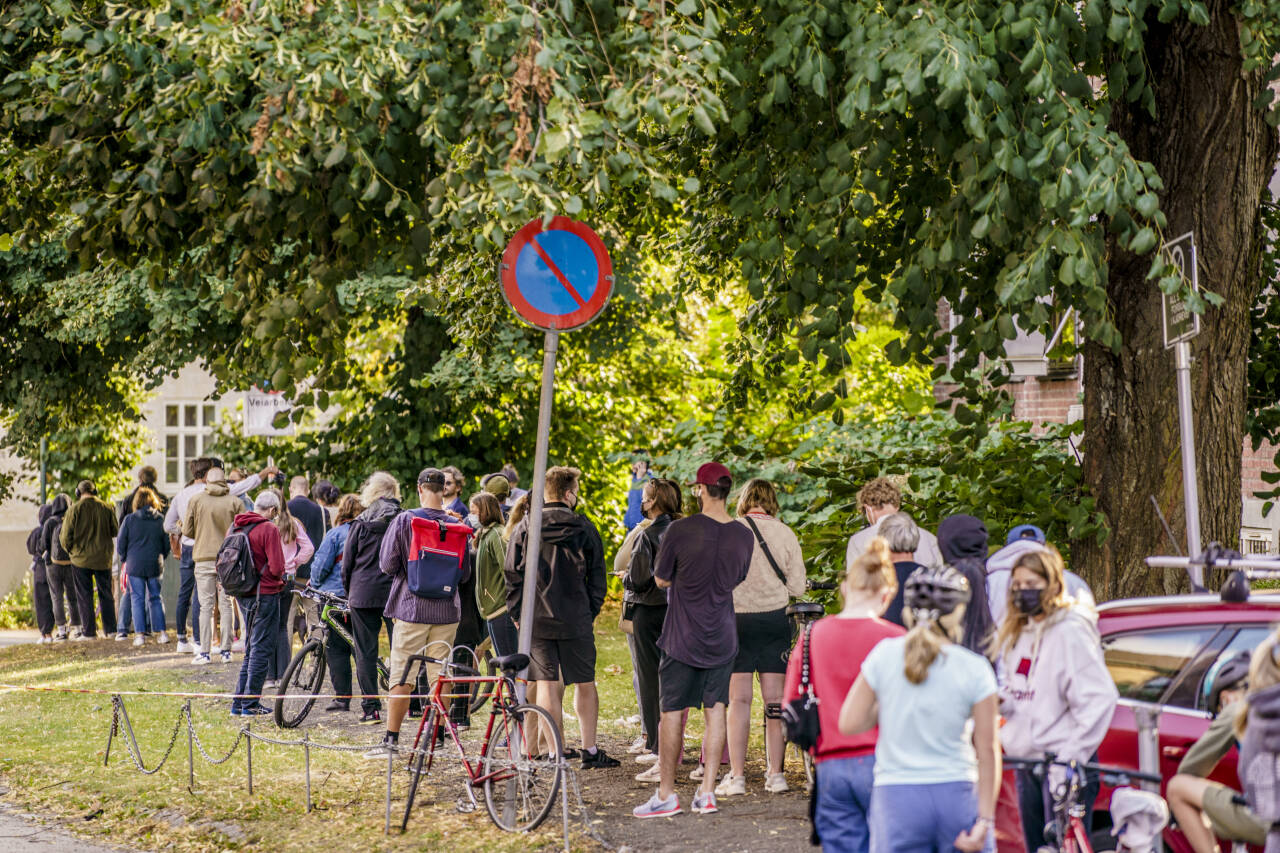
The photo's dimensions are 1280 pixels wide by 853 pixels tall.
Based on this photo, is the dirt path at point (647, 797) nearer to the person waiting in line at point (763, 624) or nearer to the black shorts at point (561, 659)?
the person waiting in line at point (763, 624)

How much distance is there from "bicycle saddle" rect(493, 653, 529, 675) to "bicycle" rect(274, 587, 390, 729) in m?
4.03

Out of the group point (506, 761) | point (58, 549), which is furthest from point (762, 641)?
point (58, 549)

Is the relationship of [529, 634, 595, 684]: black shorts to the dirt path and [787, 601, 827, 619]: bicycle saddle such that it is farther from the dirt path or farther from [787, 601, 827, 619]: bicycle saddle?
[787, 601, 827, 619]: bicycle saddle

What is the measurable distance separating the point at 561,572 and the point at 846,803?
4.29m

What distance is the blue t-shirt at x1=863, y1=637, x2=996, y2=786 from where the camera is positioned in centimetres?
465

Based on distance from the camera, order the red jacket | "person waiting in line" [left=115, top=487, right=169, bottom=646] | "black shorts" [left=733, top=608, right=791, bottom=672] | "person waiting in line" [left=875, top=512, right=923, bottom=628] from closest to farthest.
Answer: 1. "person waiting in line" [left=875, top=512, right=923, bottom=628]
2. "black shorts" [left=733, top=608, right=791, bottom=672]
3. the red jacket
4. "person waiting in line" [left=115, top=487, right=169, bottom=646]

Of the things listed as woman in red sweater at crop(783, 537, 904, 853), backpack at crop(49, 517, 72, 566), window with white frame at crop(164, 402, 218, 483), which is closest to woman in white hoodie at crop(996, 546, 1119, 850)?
woman in red sweater at crop(783, 537, 904, 853)

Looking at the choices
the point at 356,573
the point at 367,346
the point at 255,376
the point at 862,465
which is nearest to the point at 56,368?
the point at 367,346

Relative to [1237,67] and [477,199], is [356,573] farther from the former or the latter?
[1237,67]

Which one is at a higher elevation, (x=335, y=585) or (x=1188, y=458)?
(x=1188, y=458)

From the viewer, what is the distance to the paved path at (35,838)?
7.97m

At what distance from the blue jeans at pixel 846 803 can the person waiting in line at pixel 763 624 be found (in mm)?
3551

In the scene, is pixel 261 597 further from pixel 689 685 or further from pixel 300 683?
pixel 689 685

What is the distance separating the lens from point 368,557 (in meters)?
11.3
